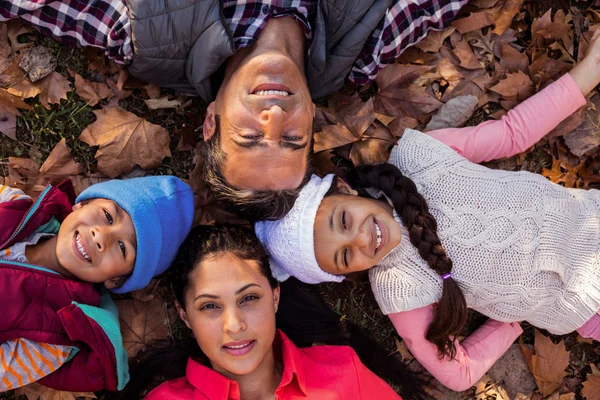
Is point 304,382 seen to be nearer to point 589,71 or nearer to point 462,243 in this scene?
point 462,243

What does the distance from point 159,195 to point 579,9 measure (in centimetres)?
339

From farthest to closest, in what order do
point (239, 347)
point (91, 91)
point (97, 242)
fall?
point (91, 91) < point (239, 347) < point (97, 242)

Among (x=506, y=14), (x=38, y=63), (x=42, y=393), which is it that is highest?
(x=506, y=14)

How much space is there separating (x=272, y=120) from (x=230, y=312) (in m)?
1.12

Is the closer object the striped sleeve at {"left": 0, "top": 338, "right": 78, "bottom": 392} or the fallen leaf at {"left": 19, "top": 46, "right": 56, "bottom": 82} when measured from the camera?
the striped sleeve at {"left": 0, "top": 338, "right": 78, "bottom": 392}

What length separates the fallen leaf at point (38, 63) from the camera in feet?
12.2

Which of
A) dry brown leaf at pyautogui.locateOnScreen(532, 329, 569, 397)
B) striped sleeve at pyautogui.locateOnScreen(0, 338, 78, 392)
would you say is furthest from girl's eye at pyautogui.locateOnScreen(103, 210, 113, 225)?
dry brown leaf at pyautogui.locateOnScreen(532, 329, 569, 397)

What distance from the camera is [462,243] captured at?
11.7 ft

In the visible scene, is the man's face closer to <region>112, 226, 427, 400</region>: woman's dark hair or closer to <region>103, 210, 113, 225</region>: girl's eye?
<region>112, 226, 427, 400</region>: woman's dark hair

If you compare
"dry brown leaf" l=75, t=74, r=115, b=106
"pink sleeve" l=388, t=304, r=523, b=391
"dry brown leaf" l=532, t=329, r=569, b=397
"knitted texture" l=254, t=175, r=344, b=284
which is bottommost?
"dry brown leaf" l=532, t=329, r=569, b=397

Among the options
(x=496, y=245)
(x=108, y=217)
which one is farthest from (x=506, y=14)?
(x=108, y=217)

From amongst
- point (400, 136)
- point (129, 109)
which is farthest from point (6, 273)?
point (400, 136)

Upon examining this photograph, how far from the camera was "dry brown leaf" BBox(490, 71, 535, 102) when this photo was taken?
4.05 m

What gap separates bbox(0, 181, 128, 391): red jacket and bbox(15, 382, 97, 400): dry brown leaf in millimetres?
257
